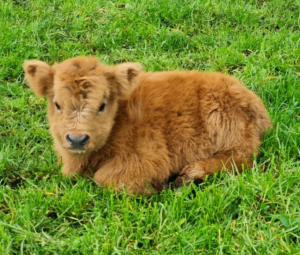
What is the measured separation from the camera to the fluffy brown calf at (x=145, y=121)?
4328mm

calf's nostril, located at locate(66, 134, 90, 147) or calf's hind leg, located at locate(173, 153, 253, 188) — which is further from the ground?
calf's nostril, located at locate(66, 134, 90, 147)

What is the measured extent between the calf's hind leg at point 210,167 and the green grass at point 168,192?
0.12 metres

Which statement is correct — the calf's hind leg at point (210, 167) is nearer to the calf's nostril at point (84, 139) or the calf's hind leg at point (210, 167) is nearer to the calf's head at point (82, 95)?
the calf's head at point (82, 95)

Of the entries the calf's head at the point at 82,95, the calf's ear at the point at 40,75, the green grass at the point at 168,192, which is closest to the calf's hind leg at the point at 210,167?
the green grass at the point at 168,192

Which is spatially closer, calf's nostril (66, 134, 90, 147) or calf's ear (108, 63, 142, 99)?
calf's nostril (66, 134, 90, 147)

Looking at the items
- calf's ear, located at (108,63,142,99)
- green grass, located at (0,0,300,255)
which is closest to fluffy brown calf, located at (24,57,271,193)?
calf's ear, located at (108,63,142,99)

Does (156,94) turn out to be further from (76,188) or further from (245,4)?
(245,4)

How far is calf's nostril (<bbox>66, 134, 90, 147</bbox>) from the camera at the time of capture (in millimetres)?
4188

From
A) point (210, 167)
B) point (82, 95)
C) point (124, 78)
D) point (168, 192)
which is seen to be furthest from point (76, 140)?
point (210, 167)

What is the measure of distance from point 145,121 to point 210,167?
34.0 inches

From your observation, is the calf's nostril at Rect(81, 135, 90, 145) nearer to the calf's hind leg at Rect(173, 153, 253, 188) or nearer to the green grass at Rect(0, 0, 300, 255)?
the green grass at Rect(0, 0, 300, 255)

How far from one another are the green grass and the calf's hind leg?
12cm

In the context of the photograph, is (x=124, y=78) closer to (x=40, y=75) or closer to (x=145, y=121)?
(x=145, y=121)

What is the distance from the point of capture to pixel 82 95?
4246 millimetres
